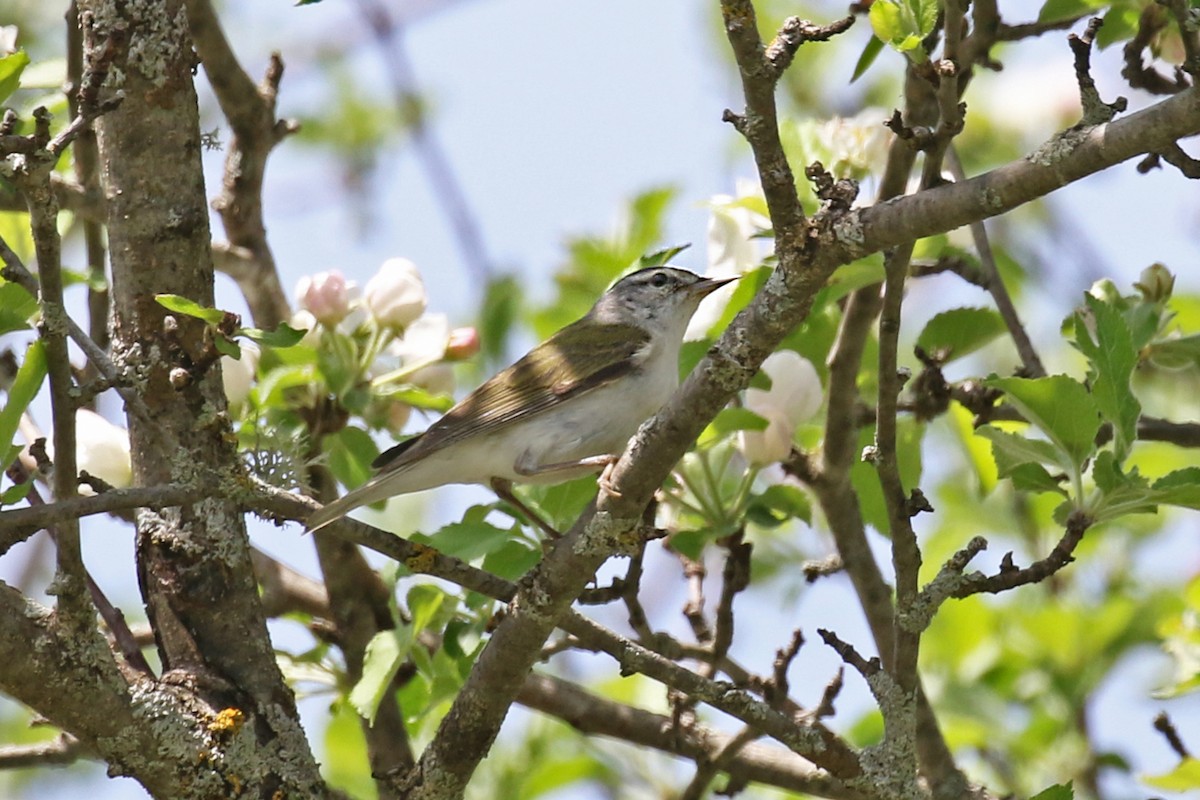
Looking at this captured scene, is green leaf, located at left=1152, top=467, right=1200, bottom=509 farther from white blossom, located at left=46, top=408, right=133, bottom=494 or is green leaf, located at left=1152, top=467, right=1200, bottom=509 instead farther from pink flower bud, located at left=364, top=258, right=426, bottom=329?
white blossom, located at left=46, top=408, right=133, bottom=494

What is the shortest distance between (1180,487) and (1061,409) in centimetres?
28

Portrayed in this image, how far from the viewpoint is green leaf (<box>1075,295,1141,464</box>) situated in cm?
304

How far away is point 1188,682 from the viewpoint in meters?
3.67

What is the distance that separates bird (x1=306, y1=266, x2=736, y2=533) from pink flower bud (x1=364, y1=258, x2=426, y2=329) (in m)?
0.33

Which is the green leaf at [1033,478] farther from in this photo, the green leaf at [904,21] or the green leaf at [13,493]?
the green leaf at [13,493]

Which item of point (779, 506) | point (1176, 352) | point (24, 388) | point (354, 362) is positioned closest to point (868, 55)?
point (1176, 352)

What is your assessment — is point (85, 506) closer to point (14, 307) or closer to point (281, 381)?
point (14, 307)

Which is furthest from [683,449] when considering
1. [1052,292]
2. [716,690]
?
[1052,292]

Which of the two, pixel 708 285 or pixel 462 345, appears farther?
pixel 708 285

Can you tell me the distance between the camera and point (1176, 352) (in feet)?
12.0

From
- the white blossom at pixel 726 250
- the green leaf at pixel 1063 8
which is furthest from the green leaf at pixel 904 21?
the white blossom at pixel 726 250

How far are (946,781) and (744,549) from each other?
32.4 inches

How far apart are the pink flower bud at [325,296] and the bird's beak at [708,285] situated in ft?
3.53

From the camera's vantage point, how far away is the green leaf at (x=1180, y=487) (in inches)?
118
